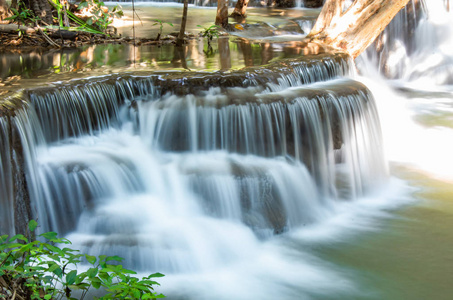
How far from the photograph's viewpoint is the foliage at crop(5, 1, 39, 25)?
8.71 metres

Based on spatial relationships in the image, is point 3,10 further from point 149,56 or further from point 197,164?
point 197,164

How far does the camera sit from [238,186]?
5.11 m

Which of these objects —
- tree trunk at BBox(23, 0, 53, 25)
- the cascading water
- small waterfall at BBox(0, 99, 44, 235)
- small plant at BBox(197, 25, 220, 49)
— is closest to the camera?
small waterfall at BBox(0, 99, 44, 235)

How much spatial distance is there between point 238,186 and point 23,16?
5429 mm

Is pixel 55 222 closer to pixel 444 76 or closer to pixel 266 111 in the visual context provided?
pixel 266 111

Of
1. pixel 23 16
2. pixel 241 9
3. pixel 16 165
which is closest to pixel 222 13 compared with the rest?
pixel 241 9

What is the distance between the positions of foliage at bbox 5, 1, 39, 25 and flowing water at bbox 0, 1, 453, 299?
148 inches

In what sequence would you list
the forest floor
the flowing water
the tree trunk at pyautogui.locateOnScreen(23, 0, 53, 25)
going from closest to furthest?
the flowing water → the forest floor → the tree trunk at pyautogui.locateOnScreen(23, 0, 53, 25)

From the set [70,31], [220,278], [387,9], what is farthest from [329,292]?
[70,31]

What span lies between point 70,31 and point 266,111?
485cm

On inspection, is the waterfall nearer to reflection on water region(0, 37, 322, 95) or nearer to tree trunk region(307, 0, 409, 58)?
reflection on water region(0, 37, 322, 95)

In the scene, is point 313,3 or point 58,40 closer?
point 58,40

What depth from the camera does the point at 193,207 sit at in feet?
16.4

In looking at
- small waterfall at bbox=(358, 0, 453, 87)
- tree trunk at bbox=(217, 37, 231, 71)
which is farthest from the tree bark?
small waterfall at bbox=(358, 0, 453, 87)
